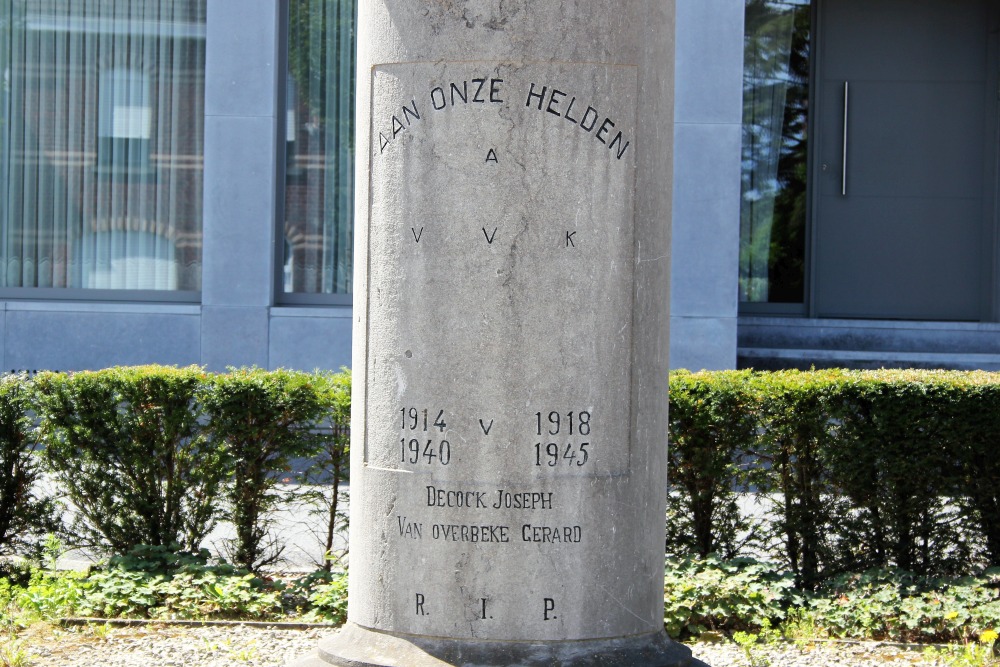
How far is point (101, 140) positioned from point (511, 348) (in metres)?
9.29

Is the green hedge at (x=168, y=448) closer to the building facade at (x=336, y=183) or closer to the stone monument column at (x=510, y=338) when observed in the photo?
the stone monument column at (x=510, y=338)

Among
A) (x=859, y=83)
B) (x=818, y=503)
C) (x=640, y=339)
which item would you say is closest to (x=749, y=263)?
(x=859, y=83)

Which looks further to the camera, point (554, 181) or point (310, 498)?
point (310, 498)

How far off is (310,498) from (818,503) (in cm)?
263

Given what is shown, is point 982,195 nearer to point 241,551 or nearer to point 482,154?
point 241,551

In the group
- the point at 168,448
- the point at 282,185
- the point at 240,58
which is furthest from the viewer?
the point at 282,185

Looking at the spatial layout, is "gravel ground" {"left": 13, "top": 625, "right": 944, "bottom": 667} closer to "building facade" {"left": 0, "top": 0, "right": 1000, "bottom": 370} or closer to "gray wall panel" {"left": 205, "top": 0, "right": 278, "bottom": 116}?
"building facade" {"left": 0, "top": 0, "right": 1000, "bottom": 370}

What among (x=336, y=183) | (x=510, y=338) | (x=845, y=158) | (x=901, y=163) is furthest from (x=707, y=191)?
(x=510, y=338)

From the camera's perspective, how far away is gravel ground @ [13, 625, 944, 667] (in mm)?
4930

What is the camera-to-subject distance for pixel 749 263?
42.0 feet

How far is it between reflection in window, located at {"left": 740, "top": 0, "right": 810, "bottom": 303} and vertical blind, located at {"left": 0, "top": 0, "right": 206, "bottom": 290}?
5.72 m

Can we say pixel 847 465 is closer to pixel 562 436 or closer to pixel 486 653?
pixel 562 436

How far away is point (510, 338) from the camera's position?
369cm

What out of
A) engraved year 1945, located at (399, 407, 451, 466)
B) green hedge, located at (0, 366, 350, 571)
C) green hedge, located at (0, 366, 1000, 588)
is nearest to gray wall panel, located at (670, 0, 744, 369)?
green hedge, located at (0, 366, 1000, 588)
